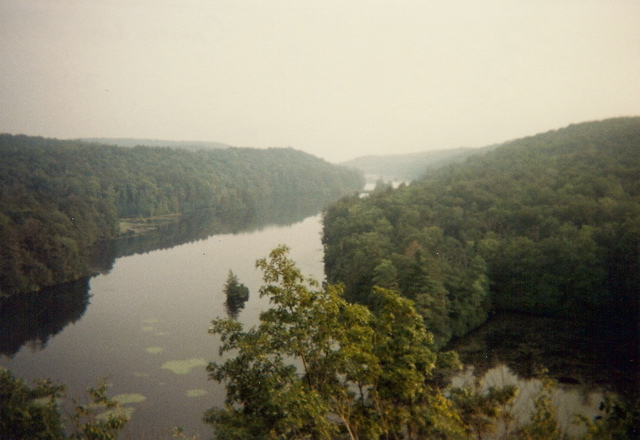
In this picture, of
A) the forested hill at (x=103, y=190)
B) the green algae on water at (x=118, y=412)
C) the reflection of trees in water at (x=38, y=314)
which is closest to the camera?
the green algae on water at (x=118, y=412)

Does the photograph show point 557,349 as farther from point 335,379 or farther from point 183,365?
point 335,379

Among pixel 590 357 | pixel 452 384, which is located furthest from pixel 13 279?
pixel 590 357

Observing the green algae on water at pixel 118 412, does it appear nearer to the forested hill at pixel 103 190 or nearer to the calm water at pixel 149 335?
the calm water at pixel 149 335

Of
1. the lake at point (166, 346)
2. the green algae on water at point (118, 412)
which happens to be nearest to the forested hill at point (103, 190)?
the lake at point (166, 346)

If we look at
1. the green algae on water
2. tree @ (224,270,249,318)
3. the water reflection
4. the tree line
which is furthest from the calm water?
the water reflection

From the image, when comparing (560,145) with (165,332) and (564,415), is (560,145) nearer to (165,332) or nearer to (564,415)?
(564,415)

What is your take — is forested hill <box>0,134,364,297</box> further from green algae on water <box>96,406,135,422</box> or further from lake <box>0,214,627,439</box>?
green algae on water <box>96,406,135,422</box>
